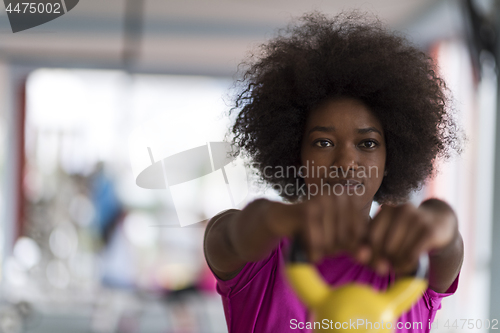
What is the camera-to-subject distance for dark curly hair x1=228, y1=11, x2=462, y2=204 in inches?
33.2

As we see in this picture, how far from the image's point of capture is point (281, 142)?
0.91 metres

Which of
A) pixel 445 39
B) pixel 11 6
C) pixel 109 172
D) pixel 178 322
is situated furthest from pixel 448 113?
pixel 109 172

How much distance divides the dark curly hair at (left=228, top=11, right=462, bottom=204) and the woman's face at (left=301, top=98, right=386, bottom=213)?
5cm

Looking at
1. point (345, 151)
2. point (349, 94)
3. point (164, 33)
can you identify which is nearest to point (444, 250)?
point (345, 151)

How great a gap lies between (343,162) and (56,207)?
2928 mm

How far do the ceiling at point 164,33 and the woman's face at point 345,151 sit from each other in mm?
2106

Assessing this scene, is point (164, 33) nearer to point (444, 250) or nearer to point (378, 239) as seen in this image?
point (444, 250)

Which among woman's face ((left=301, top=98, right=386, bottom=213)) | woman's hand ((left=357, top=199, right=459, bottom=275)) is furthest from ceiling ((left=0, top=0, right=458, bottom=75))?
woman's hand ((left=357, top=199, right=459, bottom=275))

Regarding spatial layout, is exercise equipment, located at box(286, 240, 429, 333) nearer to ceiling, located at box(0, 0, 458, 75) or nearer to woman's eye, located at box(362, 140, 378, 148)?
woman's eye, located at box(362, 140, 378, 148)

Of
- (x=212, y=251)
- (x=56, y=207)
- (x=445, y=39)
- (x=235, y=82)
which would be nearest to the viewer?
→ (x=212, y=251)

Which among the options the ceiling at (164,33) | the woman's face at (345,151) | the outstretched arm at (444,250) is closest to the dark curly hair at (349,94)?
the woman's face at (345,151)

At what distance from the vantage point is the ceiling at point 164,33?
291 centimetres

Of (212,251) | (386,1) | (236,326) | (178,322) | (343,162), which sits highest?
(386,1)

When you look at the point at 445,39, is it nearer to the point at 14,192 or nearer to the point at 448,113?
the point at 448,113
